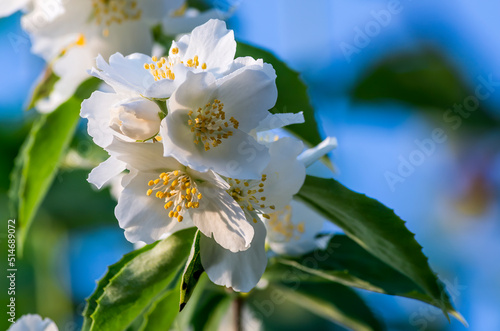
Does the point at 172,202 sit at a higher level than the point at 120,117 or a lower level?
lower

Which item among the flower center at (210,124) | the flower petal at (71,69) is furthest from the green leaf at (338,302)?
the flower petal at (71,69)

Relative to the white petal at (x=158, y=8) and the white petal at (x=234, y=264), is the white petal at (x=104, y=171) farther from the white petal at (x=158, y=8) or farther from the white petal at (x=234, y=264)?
the white petal at (x=158, y=8)

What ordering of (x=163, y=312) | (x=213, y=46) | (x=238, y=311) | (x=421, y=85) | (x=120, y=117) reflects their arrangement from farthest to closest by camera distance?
(x=421, y=85) < (x=238, y=311) < (x=163, y=312) < (x=213, y=46) < (x=120, y=117)

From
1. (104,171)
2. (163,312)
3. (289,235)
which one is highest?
(104,171)

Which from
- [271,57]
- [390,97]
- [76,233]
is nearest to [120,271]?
[271,57]

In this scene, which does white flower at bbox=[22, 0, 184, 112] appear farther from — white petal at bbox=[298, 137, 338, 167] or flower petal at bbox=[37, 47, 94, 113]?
white petal at bbox=[298, 137, 338, 167]

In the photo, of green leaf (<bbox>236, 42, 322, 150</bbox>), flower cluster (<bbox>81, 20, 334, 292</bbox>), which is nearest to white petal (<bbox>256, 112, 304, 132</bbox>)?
flower cluster (<bbox>81, 20, 334, 292</bbox>)

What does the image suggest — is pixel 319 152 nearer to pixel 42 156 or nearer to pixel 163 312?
pixel 163 312

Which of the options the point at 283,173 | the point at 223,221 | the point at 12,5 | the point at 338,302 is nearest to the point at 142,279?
the point at 223,221
